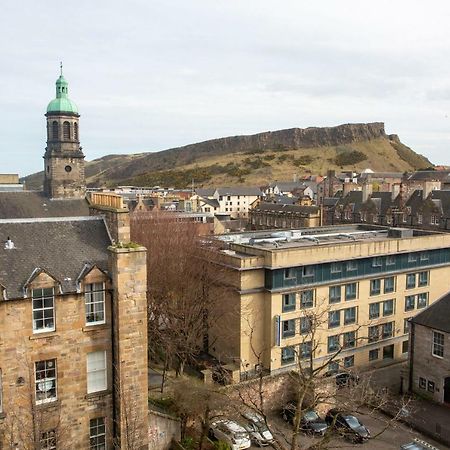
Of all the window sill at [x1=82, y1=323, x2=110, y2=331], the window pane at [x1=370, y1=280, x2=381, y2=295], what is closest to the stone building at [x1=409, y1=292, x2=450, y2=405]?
the window pane at [x1=370, y1=280, x2=381, y2=295]

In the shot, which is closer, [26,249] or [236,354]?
[26,249]

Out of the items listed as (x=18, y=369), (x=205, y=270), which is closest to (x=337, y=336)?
(x=205, y=270)

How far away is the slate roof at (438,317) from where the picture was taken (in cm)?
2967

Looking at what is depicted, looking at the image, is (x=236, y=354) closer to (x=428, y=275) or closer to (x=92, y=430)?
(x=92, y=430)

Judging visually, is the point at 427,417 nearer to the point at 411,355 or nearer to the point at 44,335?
the point at 411,355

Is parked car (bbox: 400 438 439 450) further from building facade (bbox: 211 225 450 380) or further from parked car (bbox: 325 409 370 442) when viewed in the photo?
building facade (bbox: 211 225 450 380)

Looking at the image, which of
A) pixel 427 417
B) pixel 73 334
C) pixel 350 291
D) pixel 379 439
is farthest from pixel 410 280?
pixel 73 334

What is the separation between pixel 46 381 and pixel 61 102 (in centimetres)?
4679

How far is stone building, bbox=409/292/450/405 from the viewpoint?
1167 inches

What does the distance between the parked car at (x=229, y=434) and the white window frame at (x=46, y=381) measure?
9798mm

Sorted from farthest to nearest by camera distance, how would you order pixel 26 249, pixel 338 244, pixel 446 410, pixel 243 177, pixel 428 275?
pixel 243 177 < pixel 428 275 < pixel 338 244 < pixel 446 410 < pixel 26 249

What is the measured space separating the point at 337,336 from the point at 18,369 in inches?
921

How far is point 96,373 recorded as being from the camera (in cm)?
1964

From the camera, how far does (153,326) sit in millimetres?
32438
